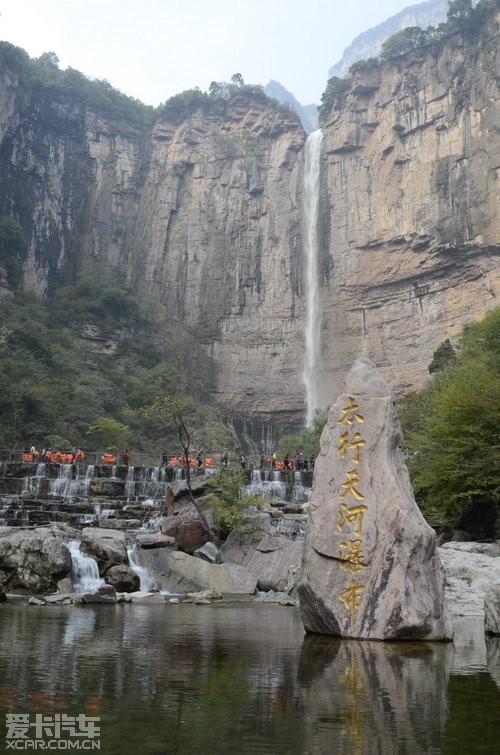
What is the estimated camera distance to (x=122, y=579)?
13.0 metres

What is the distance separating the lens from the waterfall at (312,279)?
47.3 m

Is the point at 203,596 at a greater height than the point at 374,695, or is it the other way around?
the point at 374,695

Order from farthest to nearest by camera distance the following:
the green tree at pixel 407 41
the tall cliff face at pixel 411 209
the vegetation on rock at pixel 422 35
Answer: the green tree at pixel 407 41 < the vegetation on rock at pixel 422 35 < the tall cliff face at pixel 411 209

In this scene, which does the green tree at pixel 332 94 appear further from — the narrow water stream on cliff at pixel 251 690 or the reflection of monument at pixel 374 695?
the reflection of monument at pixel 374 695

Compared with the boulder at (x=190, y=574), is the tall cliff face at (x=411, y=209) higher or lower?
higher

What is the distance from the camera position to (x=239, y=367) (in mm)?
49062

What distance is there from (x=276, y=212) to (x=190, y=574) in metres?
39.9

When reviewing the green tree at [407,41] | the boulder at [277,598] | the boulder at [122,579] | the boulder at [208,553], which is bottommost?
the boulder at [277,598]

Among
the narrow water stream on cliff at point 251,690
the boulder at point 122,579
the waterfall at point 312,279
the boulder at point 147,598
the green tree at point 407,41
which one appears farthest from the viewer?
the waterfall at point 312,279

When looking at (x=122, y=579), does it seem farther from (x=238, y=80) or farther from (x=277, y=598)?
(x=238, y=80)

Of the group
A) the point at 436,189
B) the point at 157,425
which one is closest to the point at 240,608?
the point at 157,425

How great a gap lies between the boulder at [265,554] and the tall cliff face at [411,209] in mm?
27125

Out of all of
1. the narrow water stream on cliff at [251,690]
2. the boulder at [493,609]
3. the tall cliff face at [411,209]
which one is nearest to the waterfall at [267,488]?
the boulder at [493,609]

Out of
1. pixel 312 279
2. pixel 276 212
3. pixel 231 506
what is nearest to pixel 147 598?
pixel 231 506
